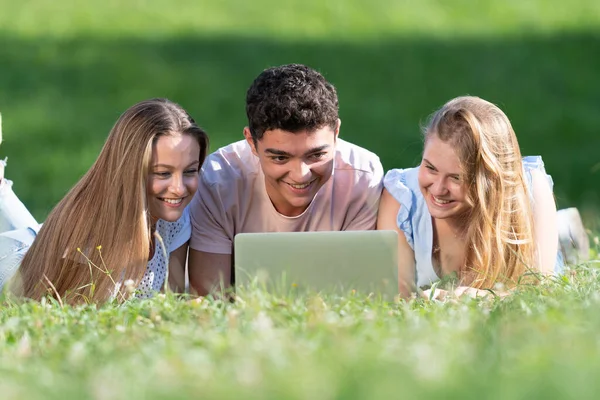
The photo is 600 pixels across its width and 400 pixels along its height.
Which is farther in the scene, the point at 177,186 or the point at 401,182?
the point at 401,182

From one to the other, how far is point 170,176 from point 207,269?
0.68 m

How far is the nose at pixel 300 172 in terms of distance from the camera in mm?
4926

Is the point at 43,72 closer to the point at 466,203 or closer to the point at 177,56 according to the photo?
the point at 177,56

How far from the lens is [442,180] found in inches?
190

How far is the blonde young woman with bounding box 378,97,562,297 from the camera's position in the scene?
485cm

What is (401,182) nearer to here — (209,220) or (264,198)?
(264,198)

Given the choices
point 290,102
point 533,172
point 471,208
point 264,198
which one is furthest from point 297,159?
point 533,172

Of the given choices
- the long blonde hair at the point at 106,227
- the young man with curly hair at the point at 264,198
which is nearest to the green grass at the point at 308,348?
the long blonde hair at the point at 106,227

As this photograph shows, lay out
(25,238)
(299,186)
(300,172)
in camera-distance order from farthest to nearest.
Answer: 1. (25,238)
2. (299,186)
3. (300,172)

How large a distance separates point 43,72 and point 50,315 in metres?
10.6

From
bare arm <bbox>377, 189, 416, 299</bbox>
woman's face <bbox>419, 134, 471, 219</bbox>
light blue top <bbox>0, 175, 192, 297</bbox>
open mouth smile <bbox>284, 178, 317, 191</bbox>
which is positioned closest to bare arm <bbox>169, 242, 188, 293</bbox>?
light blue top <bbox>0, 175, 192, 297</bbox>

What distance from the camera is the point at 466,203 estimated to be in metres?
4.92

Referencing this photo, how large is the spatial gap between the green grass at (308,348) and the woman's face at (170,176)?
3.33 ft

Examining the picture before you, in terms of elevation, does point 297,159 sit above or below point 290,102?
below
